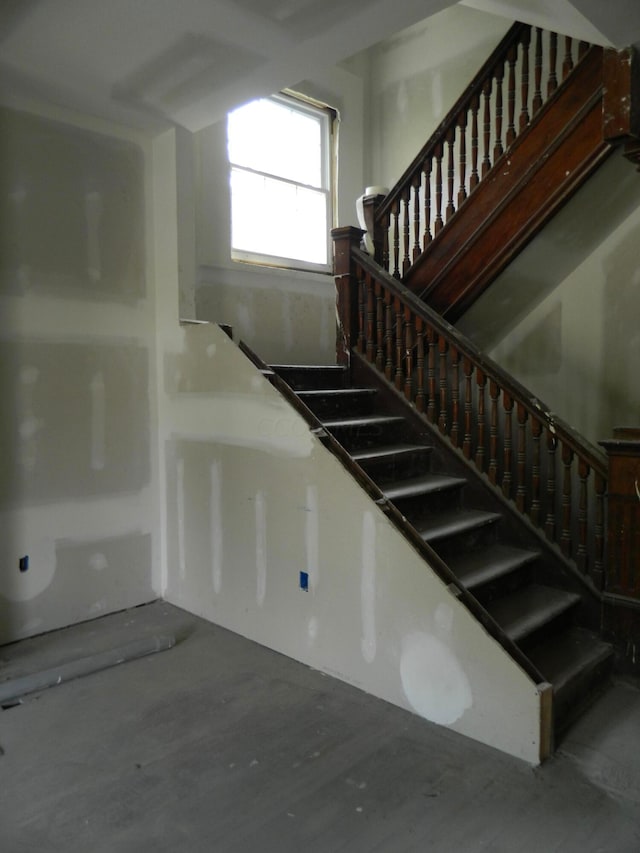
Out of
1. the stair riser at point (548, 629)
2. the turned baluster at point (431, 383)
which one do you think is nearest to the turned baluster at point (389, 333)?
the turned baluster at point (431, 383)

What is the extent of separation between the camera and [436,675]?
2.29 meters

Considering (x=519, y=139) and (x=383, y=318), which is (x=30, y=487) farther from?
(x=519, y=139)

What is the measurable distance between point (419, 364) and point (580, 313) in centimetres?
138

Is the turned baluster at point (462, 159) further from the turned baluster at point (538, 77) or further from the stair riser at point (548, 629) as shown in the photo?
the stair riser at point (548, 629)

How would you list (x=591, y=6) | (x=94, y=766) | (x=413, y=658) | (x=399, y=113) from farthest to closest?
(x=399, y=113)
(x=413, y=658)
(x=591, y=6)
(x=94, y=766)

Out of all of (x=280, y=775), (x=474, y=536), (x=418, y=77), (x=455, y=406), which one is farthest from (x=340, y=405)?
(x=418, y=77)

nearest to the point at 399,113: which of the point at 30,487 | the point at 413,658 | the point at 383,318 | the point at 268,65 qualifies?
the point at 383,318

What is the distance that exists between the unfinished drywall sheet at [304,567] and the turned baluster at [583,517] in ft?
3.39

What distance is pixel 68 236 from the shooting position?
326 centimetres

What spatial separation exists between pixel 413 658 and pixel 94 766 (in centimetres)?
121

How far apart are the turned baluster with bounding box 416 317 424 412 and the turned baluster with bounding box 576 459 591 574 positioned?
1.01m

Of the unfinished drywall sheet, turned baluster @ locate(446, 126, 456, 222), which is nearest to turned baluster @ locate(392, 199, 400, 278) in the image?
turned baluster @ locate(446, 126, 456, 222)

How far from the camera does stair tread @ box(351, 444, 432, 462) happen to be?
3.13 m

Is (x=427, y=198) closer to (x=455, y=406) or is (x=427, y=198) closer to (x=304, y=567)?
(x=455, y=406)
